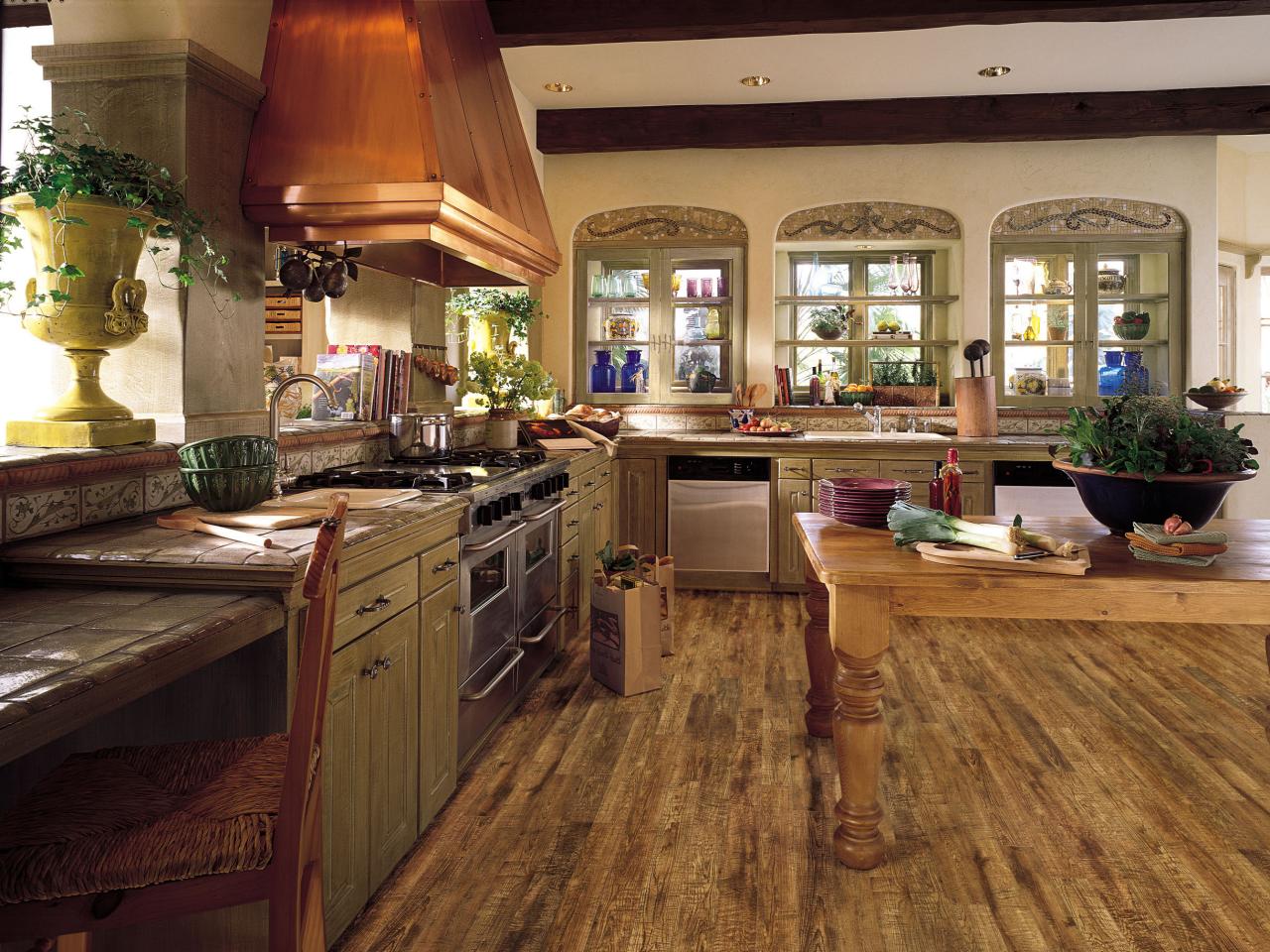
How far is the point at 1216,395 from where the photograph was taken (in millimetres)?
5863

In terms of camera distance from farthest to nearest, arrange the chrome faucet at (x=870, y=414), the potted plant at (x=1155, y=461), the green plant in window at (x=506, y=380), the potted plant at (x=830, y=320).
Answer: the potted plant at (x=830, y=320), the chrome faucet at (x=870, y=414), the green plant in window at (x=506, y=380), the potted plant at (x=1155, y=461)

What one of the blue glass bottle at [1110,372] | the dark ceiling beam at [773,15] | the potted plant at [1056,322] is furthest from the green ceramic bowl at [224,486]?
the blue glass bottle at [1110,372]

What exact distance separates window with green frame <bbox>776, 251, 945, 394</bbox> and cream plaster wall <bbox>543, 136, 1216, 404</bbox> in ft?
1.21

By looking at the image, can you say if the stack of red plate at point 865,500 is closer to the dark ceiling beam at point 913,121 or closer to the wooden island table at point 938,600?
the wooden island table at point 938,600

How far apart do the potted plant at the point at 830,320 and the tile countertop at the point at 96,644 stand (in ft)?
17.4

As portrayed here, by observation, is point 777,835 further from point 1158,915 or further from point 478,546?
point 478,546

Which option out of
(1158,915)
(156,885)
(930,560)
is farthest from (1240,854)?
(156,885)

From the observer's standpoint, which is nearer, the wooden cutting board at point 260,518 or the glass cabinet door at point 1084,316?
the wooden cutting board at point 260,518

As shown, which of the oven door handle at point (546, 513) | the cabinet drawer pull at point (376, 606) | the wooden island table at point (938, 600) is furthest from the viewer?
the oven door handle at point (546, 513)

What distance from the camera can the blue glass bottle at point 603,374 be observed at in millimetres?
6559

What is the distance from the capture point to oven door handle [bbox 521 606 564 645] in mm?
3569

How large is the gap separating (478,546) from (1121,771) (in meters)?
2.16

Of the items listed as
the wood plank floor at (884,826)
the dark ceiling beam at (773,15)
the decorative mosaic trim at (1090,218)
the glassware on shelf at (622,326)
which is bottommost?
the wood plank floor at (884,826)

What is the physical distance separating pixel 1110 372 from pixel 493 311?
4.15 metres
